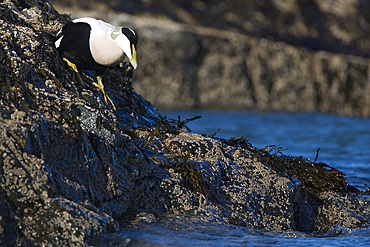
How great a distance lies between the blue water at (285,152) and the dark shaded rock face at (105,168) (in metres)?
0.17

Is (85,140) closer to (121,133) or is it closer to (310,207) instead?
(121,133)

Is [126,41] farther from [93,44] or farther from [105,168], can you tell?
[105,168]

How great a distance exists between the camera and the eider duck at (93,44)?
377cm

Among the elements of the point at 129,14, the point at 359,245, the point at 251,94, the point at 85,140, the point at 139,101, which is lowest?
the point at 359,245

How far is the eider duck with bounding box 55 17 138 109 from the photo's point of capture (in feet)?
12.4

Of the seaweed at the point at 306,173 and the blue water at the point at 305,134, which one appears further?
the blue water at the point at 305,134

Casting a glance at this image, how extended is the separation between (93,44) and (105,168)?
101 centimetres

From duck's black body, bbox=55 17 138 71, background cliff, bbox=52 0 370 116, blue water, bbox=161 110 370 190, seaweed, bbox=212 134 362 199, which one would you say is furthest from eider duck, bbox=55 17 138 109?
background cliff, bbox=52 0 370 116

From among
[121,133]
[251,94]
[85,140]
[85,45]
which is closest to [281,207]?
[121,133]

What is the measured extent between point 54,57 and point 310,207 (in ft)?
7.75

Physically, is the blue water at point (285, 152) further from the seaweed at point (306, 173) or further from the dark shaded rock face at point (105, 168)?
the seaweed at point (306, 173)

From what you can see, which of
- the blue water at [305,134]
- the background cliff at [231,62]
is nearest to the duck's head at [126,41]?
the blue water at [305,134]

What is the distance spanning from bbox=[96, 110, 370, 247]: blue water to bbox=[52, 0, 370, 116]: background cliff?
1547 mm

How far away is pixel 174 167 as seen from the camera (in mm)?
3693
